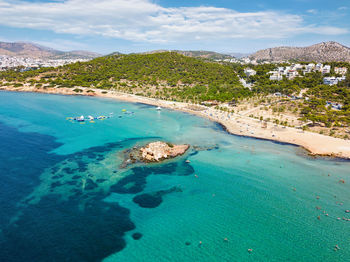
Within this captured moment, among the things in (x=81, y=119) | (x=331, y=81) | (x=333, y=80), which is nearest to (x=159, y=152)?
(x=81, y=119)

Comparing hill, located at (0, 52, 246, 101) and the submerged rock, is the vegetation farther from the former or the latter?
the submerged rock

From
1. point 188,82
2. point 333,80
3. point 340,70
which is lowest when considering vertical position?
point 188,82

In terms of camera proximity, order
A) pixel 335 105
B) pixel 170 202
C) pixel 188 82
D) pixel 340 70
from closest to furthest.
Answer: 1. pixel 170 202
2. pixel 335 105
3. pixel 188 82
4. pixel 340 70

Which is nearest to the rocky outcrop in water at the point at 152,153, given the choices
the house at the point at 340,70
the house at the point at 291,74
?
the house at the point at 291,74

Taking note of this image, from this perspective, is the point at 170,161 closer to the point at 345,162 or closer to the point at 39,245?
the point at 39,245

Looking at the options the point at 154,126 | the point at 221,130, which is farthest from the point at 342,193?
the point at 154,126

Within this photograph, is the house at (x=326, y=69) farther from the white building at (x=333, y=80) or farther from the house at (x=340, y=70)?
the white building at (x=333, y=80)

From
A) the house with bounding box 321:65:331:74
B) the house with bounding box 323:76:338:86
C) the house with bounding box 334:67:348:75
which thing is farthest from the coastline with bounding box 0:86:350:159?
the house with bounding box 334:67:348:75

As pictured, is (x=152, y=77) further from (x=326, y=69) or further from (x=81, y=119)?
(x=326, y=69)
